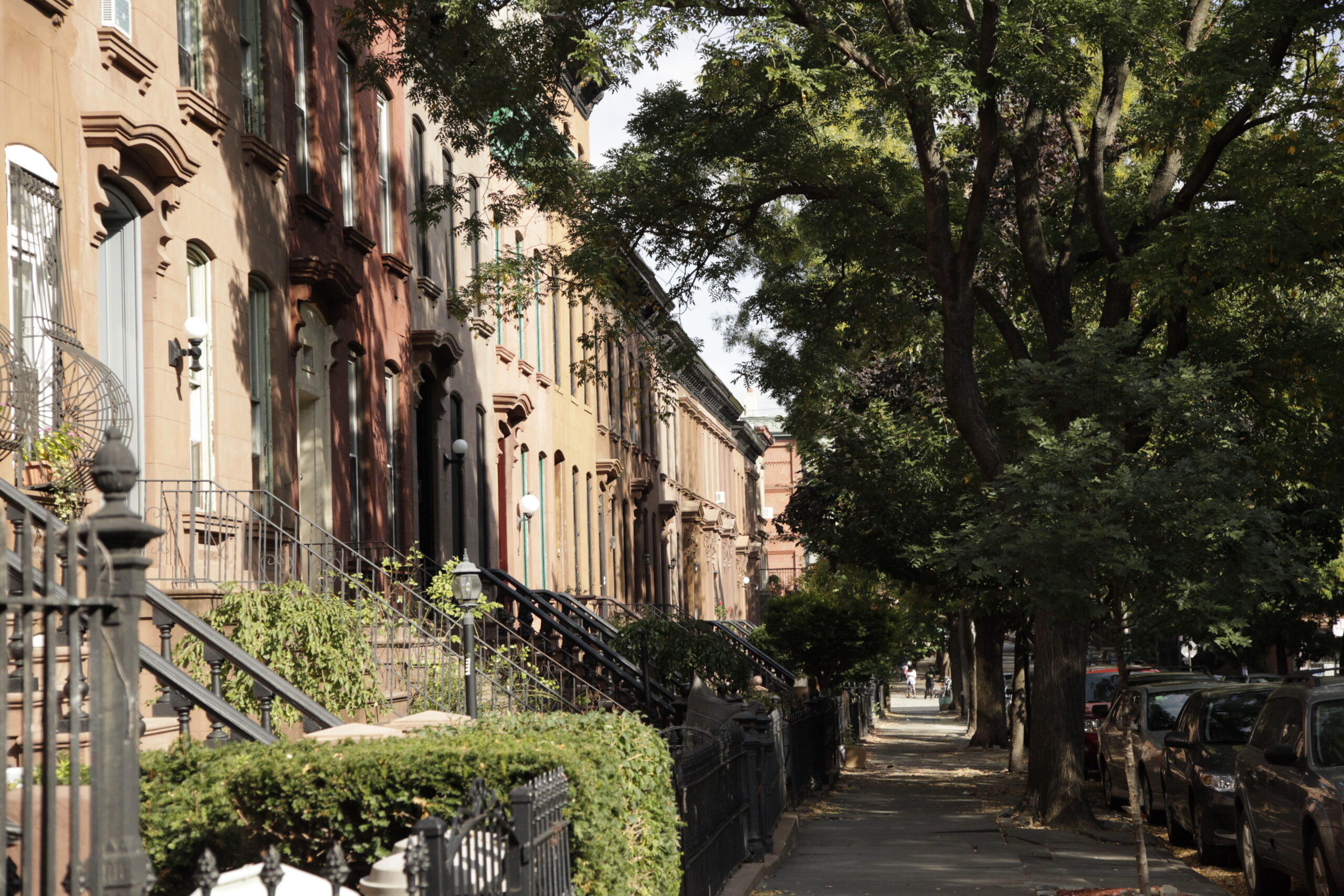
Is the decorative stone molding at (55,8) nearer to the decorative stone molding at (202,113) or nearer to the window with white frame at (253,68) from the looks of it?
the decorative stone molding at (202,113)

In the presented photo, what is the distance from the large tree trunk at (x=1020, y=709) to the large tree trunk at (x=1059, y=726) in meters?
9.33

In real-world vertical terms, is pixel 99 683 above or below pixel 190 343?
below

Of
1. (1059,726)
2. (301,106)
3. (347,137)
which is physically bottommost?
(1059,726)

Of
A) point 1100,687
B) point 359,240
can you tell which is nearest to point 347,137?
point 359,240

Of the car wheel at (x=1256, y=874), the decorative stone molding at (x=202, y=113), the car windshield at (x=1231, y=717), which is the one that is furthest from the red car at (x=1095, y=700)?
the decorative stone molding at (x=202, y=113)

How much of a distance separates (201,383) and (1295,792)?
967cm

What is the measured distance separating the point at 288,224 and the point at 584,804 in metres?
10.4

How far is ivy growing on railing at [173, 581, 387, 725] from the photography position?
35.6 ft

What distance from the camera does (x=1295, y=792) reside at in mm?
10477

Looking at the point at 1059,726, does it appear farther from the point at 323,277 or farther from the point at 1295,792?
the point at 323,277

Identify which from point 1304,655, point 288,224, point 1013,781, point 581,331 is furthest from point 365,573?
point 1304,655

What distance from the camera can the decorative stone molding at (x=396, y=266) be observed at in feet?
62.6

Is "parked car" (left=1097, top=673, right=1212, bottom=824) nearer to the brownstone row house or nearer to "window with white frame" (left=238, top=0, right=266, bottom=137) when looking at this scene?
the brownstone row house

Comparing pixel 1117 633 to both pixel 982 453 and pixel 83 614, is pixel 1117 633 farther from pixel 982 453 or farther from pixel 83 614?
pixel 83 614
